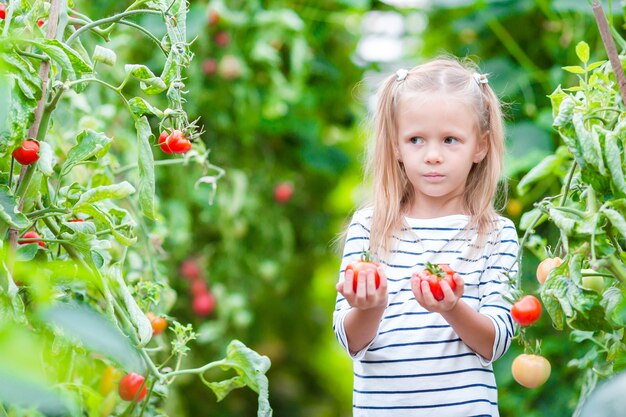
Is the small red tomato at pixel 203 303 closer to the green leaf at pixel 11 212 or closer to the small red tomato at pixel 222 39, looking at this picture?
the small red tomato at pixel 222 39

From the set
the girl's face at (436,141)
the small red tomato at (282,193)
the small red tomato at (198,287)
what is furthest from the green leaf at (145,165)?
the small red tomato at (282,193)

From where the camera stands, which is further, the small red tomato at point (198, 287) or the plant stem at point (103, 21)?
the small red tomato at point (198, 287)

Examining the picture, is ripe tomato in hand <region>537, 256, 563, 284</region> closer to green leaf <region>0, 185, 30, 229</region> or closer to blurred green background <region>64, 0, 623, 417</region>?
green leaf <region>0, 185, 30, 229</region>

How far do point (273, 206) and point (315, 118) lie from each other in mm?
382

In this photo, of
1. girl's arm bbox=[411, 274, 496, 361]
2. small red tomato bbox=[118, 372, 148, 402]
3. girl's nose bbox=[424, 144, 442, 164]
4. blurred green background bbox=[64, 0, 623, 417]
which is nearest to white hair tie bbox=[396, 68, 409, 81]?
girl's nose bbox=[424, 144, 442, 164]

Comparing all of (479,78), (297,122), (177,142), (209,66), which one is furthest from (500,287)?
(297,122)

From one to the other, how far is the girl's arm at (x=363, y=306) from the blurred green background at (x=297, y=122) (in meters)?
0.87

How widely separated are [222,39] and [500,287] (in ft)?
5.37

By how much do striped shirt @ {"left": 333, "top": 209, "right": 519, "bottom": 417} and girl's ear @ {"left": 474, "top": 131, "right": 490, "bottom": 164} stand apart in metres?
0.09

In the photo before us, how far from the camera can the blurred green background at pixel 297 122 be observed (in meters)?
2.34

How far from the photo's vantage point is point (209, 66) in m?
2.62

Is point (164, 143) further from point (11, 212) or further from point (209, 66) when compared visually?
point (209, 66)

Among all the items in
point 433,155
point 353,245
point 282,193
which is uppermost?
point 282,193

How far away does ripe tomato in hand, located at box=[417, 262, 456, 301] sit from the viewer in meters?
1.04
